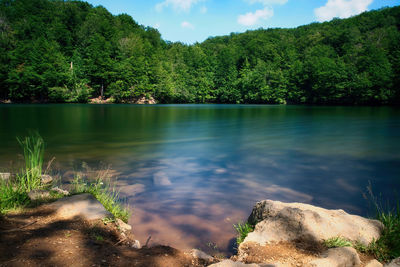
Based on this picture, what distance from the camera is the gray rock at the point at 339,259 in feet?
10.0

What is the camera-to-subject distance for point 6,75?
61.3 m

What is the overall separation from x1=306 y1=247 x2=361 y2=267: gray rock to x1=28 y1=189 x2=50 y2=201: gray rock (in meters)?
4.49

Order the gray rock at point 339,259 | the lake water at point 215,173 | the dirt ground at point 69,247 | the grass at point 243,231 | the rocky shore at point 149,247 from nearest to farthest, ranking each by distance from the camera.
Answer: the dirt ground at point 69,247 < the rocky shore at point 149,247 < the gray rock at point 339,259 < the grass at point 243,231 < the lake water at point 215,173

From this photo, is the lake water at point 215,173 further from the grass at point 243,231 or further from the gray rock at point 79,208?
the gray rock at point 79,208

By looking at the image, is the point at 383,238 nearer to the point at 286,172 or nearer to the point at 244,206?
the point at 244,206

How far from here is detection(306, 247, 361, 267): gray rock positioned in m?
3.05

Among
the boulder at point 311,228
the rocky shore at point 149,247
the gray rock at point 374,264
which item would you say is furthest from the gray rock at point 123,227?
the gray rock at point 374,264

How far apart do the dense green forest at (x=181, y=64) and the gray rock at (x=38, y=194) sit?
6625 cm

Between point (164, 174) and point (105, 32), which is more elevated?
point (105, 32)

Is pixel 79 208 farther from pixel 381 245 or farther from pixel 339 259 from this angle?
pixel 381 245

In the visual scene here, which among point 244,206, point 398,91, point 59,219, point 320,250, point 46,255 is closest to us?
point 46,255

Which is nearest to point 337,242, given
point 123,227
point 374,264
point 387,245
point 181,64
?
point 374,264

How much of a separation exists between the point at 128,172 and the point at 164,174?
1150 mm

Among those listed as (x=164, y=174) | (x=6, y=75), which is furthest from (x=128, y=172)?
(x=6, y=75)
